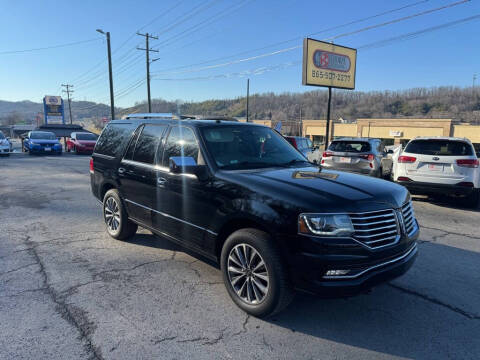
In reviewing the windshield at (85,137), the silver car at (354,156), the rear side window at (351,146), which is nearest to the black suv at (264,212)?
the silver car at (354,156)

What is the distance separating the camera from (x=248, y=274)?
3.17 meters

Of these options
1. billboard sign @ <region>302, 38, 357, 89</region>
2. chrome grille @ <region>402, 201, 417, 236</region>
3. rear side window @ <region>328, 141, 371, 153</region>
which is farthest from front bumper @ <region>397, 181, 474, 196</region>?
billboard sign @ <region>302, 38, 357, 89</region>

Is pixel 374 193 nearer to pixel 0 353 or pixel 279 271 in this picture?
pixel 279 271

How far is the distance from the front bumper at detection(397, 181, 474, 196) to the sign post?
41.8ft

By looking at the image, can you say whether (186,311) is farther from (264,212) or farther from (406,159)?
(406,159)

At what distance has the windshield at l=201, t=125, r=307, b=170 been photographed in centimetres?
374

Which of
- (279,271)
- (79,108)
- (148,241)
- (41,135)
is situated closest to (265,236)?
(279,271)

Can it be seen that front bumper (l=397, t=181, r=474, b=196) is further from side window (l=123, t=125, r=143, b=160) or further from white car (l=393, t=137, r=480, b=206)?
side window (l=123, t=125, r=143, b=160)

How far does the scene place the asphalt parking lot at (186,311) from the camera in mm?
2691

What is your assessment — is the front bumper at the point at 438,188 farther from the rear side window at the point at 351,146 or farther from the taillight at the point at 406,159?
the rear side window at the point at 351,146

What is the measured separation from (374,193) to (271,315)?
4.83 feet

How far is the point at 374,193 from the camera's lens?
3047mm

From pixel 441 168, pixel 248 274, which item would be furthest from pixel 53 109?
pixel 248 274

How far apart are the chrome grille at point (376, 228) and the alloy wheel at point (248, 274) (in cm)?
87
